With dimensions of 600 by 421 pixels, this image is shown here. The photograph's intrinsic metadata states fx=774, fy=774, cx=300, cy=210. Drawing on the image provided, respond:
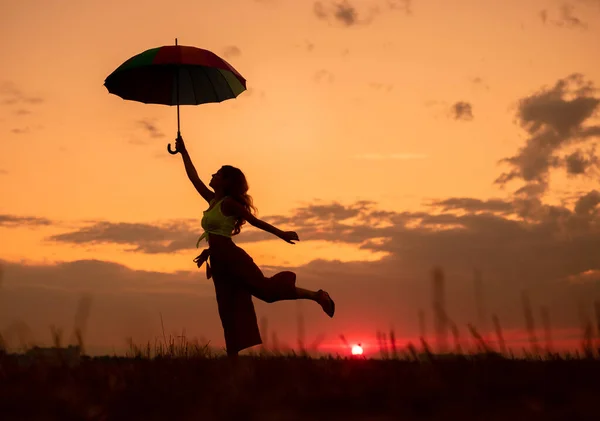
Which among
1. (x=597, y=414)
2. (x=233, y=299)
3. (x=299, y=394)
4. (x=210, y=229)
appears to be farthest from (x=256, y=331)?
(x=597, y=414)

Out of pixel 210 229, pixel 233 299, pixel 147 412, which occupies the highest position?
pixel 210 229

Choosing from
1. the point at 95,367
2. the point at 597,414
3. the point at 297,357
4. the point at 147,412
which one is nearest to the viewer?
the point at 597,414

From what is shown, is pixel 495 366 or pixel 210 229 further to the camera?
pixel 210 229

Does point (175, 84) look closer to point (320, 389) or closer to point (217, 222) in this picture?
point (217, 222)

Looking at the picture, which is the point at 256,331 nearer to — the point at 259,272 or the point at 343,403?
the point at 259,272

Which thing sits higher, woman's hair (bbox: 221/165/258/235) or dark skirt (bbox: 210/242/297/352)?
woman's hair (bbox: 221/165/258/235)

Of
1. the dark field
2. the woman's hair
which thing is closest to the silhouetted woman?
the woman's hair

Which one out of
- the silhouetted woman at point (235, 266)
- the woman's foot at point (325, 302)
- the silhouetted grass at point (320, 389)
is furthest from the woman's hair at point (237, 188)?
the silhouetted grass at point (320, 389)

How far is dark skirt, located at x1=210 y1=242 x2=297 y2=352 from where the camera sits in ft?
32.3

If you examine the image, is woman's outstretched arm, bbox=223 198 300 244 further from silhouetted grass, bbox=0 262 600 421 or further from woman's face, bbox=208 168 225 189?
silhouetted grass, bbox=0 262 600 421

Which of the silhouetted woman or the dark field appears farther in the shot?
the silhouetted woman

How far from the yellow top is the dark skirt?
0.71ft

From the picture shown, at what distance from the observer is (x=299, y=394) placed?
4.78m

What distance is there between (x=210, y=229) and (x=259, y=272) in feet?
2.76
